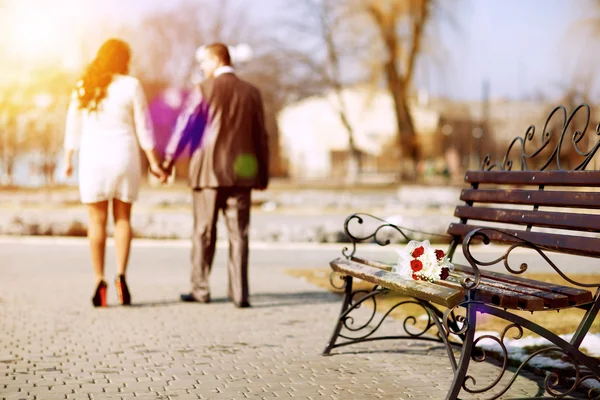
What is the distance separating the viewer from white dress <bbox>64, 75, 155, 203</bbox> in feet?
22.8

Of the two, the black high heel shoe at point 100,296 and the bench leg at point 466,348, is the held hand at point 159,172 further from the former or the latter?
the bench leg at point 466,348

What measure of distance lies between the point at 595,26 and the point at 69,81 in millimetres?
24764

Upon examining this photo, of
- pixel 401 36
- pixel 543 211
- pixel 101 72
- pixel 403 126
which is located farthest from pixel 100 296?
pixel 403 126

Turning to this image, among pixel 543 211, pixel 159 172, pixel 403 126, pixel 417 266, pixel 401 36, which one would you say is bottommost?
pixel 417 266

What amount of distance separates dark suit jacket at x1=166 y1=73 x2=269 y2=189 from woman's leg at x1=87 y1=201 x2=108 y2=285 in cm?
64

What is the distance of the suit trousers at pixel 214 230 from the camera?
715 centimetres

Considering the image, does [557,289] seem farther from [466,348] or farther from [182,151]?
[182,151]

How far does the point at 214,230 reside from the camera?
7.23 m

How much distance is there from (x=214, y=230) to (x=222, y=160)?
21.7 inches

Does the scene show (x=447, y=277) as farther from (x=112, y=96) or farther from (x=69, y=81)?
(x=69, y=81)

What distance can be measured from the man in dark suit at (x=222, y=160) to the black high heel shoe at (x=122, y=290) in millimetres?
520

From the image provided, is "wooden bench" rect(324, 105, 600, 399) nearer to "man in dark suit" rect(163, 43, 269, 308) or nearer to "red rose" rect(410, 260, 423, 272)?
"red rose" rect(410, 260, 423, 272)

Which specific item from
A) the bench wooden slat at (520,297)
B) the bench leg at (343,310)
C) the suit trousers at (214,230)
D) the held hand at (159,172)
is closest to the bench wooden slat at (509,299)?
the bench wooden slat at (520,297)

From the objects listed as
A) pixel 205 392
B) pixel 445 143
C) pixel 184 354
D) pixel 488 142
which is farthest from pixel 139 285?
pixel 488 142
